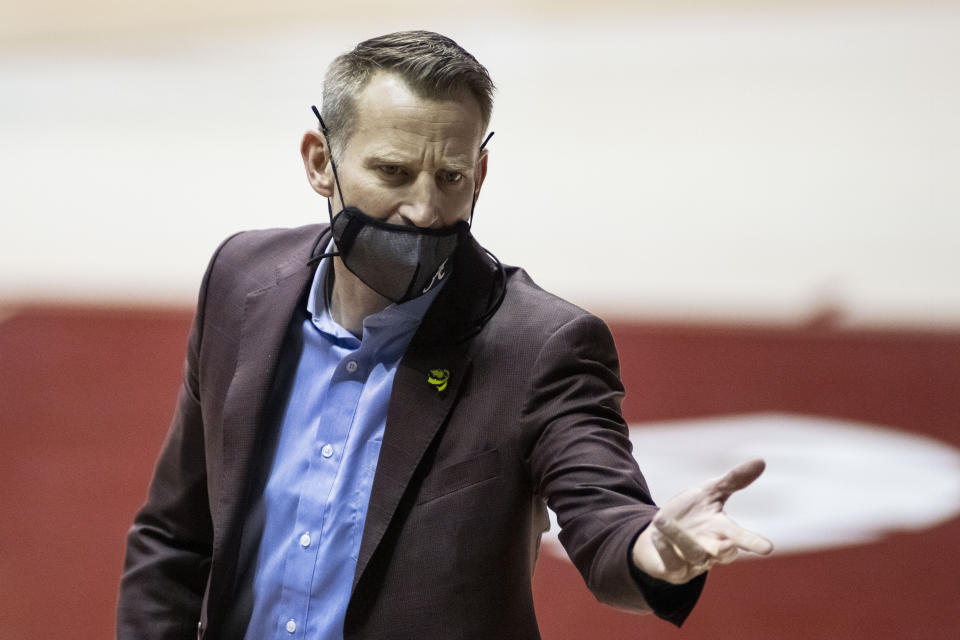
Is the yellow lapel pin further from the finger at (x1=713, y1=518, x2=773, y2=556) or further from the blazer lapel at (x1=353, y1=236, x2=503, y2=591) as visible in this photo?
the finger at (x1=713, y1=518, x2=773, y2=556)

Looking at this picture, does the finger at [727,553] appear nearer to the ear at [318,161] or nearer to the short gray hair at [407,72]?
the short gray hair at [407,72]

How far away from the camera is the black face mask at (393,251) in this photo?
4.86 ft

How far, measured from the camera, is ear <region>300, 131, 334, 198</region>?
160 cm

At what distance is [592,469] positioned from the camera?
1.32 m

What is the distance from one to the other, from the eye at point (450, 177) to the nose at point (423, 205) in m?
0.02

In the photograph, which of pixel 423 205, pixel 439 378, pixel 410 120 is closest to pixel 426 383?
pixel 439 378

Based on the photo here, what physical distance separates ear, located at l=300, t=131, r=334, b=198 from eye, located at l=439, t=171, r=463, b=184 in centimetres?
19

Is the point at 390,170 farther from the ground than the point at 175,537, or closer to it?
farther from the ground

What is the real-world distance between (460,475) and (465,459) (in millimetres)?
21

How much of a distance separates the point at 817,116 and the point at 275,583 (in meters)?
2.19

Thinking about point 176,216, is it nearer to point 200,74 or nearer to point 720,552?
point 200,74

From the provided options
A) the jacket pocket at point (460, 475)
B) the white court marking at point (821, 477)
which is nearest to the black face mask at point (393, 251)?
the jacket pocket at point (460, 475)

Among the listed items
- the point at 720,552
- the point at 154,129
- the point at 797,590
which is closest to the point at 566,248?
the point at 797,590

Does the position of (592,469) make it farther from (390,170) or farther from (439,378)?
(390,170)
